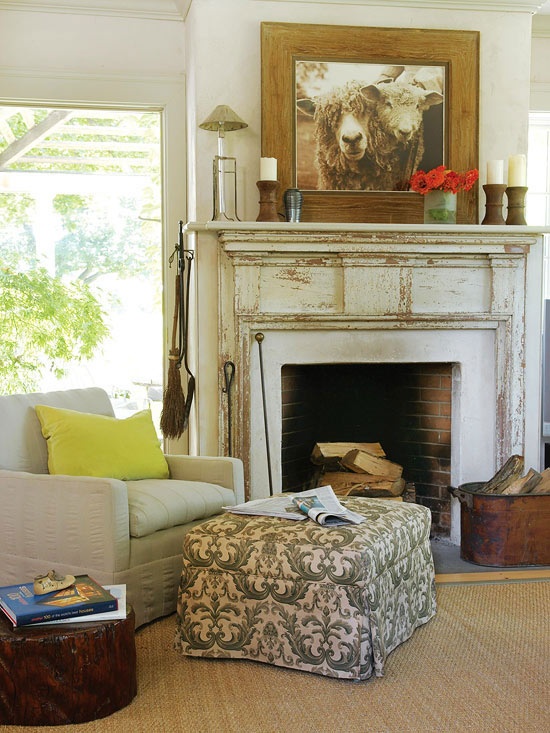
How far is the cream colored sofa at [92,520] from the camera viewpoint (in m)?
3.00

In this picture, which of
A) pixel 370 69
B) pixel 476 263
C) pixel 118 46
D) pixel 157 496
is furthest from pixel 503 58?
pixel 157 496

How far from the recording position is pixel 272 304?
4230 mm

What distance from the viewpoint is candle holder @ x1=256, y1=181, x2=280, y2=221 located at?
4088 mm

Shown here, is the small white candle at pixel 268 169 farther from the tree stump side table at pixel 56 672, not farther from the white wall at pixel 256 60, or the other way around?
the tree stump side table at pixel 56 672

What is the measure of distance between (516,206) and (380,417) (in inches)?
50.9

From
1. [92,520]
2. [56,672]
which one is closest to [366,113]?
[92,520]

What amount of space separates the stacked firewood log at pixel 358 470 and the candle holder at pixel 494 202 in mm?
1275

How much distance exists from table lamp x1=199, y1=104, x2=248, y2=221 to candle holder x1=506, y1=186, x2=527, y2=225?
1302 millimetres

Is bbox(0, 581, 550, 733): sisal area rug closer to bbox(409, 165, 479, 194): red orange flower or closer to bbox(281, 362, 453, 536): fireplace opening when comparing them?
bbox(281, 362, 453, 536): fireplace opening

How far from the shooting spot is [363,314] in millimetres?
4277

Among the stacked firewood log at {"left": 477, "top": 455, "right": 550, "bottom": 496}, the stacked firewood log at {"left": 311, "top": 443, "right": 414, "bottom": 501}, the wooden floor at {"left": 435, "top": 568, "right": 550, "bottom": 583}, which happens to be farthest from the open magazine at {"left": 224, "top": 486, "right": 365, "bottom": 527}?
the stacked firewood log at {"left": 311, "top": 443, "right": 414, "bottom": 501}

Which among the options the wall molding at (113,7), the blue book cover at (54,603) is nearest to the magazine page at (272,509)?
the blue book cover at (54,603)

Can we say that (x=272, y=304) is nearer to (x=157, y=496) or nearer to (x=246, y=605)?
(x=157, y=496)

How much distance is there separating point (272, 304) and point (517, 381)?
4.16 ft
